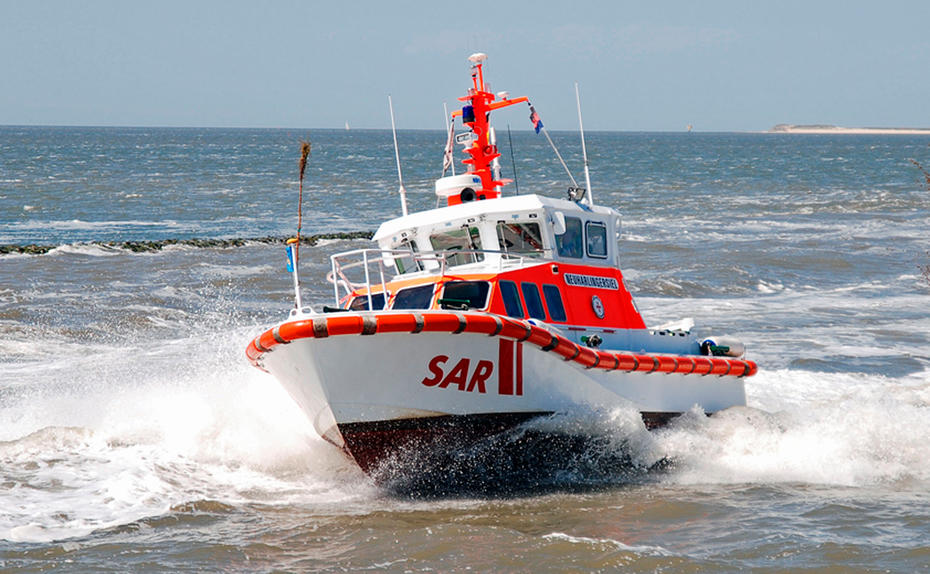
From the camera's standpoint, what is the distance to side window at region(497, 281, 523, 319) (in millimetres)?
9328

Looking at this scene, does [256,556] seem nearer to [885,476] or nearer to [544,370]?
[544,370]

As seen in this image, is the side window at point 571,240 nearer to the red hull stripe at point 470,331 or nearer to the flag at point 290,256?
the red hull stripe at point 470,331

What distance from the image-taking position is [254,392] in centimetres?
1088

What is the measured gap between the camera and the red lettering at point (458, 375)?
832 centimetres

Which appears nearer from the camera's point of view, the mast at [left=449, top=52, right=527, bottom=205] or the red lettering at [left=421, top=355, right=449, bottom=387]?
the red lettering at [left=421, top=355, right=449, bottom=387]

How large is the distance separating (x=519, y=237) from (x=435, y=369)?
220 cm

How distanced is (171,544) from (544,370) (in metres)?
3.23

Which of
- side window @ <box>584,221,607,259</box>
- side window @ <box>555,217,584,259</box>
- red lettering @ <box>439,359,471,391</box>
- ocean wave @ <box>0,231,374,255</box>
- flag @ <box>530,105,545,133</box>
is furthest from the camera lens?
ocean wave @ <box>0,231,374,255</box>

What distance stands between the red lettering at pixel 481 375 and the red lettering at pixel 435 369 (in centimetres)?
27

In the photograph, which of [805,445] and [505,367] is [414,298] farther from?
[805,445]

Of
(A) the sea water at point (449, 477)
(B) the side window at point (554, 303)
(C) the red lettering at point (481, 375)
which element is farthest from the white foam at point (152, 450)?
(B) the side window at point (554, 303)

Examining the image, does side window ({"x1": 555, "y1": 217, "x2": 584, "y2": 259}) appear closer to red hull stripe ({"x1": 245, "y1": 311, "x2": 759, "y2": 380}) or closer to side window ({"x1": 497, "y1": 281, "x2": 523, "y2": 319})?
side window ({"x1": 497, "y1": 281, "x2": 523, "y2": 319})

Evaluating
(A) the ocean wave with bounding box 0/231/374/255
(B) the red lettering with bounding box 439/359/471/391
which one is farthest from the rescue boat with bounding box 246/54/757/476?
(A) the ocean wave with bounding box 0/231/374/255

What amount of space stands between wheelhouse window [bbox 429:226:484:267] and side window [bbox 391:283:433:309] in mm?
589
